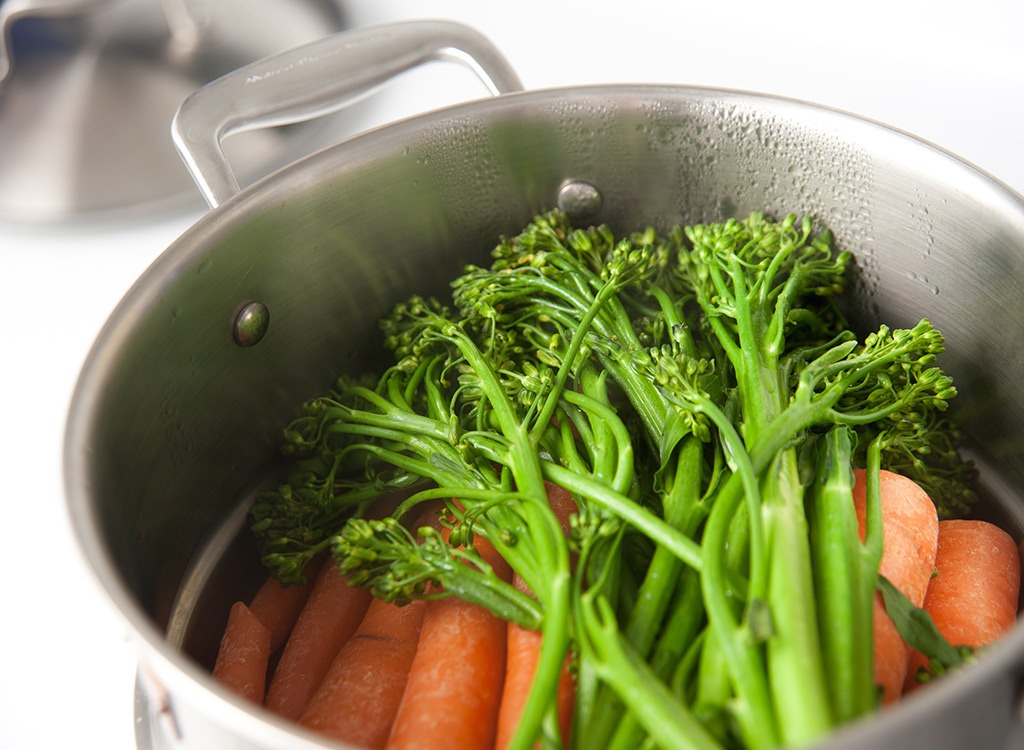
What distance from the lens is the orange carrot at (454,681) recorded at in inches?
30.6

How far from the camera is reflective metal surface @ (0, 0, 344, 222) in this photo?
4.97 feet

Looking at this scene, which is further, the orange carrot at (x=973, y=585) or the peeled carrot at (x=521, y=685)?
the orange carrot at (x=973, y=585)

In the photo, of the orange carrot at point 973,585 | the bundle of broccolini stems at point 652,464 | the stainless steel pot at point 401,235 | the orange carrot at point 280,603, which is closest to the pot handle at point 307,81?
the stainless steel pot at point 401,235

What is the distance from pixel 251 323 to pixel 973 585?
78 centimetres

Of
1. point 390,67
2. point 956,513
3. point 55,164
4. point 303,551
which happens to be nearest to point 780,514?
point 956,513

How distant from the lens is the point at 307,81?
1.03 metres

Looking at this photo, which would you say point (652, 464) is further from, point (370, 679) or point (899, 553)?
point (370, 679)

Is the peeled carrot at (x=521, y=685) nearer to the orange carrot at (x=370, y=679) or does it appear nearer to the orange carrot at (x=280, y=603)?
the orange carrot at (x=370, y=679)

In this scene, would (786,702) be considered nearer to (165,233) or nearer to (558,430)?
(558,430)

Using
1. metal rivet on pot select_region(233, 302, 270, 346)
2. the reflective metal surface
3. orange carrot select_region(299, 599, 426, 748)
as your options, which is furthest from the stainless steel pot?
the reflective metal surface

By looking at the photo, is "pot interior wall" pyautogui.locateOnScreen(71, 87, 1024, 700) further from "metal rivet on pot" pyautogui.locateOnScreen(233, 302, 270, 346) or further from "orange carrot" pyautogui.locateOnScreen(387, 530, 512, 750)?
"orange carrot" pyautogui.locateOnScreen(387, 530, 512, 750)

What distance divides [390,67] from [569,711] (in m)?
0.72

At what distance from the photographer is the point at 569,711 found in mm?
754

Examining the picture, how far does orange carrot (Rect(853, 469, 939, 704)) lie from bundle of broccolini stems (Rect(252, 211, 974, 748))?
41 millimetres
